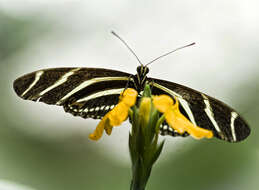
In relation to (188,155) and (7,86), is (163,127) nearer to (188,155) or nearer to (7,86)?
(188,155)

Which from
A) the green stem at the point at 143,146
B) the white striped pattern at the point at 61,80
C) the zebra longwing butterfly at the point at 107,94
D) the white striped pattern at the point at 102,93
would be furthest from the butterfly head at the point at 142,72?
the green stem at the point at 143,146

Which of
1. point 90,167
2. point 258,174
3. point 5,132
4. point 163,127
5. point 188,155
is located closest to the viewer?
point 163,127

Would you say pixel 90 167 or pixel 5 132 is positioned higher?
pixel 5 132

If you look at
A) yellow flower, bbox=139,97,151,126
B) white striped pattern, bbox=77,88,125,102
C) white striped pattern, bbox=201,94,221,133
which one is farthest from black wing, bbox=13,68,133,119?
yellow flower, bbox=139,97,151,126

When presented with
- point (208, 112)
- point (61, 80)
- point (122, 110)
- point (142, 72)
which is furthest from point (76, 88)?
point (208, 112)

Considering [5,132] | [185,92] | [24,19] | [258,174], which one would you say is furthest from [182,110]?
[24,19]

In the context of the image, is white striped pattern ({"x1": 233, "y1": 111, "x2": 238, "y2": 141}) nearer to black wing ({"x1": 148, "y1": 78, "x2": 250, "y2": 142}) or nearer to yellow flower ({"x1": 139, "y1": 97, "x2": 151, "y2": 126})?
black wing ({"x1": 148, "y1": 78, "x2": 250, "y2": 142})
